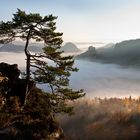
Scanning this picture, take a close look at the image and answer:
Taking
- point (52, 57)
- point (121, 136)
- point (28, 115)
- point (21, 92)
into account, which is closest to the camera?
point (28, 115)

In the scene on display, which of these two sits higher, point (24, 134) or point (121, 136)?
point (24, 134)

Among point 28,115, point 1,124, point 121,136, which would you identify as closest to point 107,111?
point 121,136

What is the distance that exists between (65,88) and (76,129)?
11.9m

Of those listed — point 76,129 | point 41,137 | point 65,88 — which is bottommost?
point 76,129

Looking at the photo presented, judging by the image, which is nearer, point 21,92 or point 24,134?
point 24,134

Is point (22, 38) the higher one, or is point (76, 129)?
point (22, 38)

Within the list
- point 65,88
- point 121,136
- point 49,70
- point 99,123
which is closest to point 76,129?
point 99,123

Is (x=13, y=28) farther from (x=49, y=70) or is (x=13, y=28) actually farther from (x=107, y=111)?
(x=107, y=111)

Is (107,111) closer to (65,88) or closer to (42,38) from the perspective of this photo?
(65,88)

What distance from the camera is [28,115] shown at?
28500 millimetres

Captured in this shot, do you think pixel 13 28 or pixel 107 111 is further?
pixel 107 111

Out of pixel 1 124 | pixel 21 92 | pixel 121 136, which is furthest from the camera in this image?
pixel 121 136

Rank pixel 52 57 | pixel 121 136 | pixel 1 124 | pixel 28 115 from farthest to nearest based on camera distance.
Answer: pixel 121 136
pixel 52 57
pixel 28 115
pixel 1 124

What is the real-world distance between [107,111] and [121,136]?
13.7m
